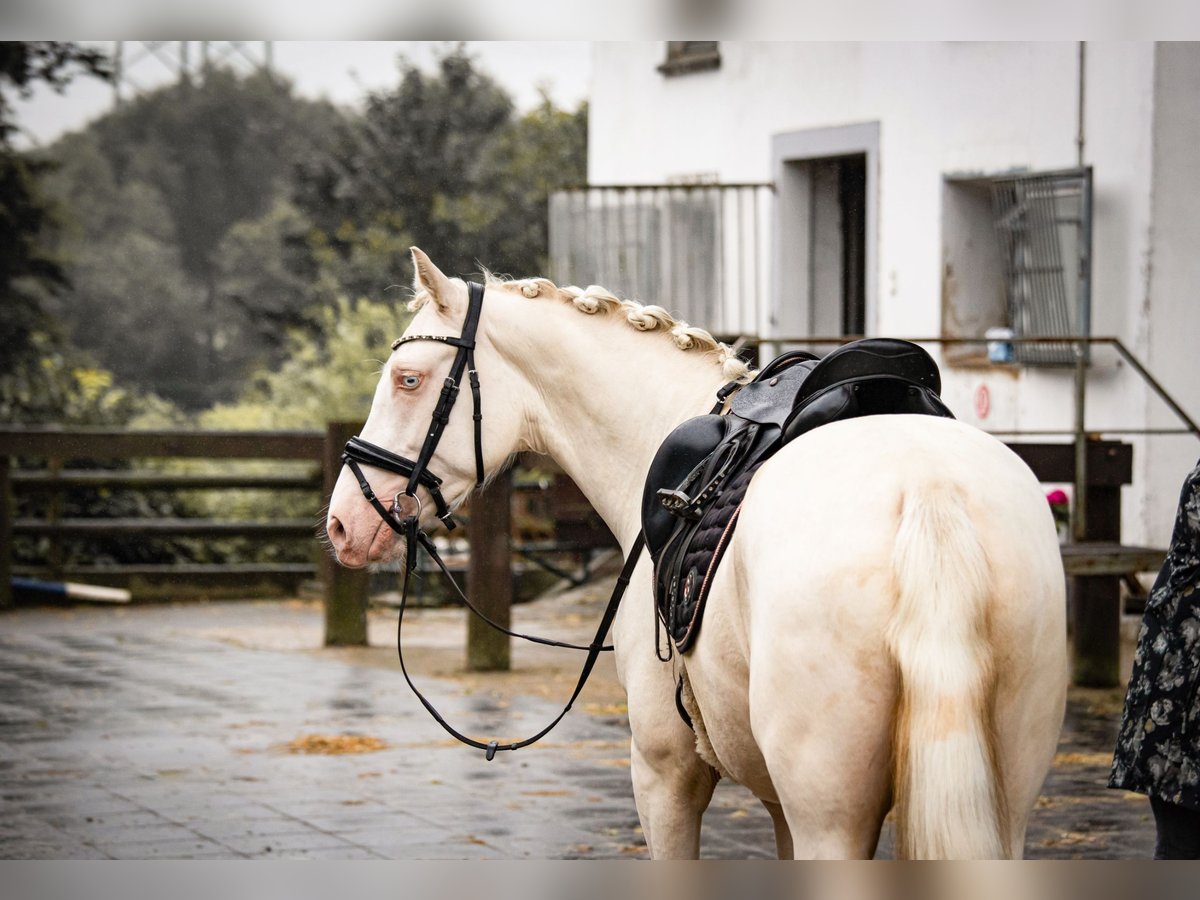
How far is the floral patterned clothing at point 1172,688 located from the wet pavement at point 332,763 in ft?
5.88

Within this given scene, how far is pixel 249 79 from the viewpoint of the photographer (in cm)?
5375

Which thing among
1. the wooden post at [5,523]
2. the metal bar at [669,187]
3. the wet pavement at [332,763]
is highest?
the metal bar at [669,187]

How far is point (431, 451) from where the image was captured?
3.76 meters

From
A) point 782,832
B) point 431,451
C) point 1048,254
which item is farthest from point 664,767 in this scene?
point 1048,254

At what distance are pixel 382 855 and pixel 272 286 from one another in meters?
38.0

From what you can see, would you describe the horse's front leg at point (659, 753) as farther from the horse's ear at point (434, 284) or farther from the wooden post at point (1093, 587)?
the wooden post at point (1093, 587)

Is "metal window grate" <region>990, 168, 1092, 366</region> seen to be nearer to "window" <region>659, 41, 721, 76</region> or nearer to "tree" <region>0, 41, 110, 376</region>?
"window" <region>659, 41, 721, 76</region>

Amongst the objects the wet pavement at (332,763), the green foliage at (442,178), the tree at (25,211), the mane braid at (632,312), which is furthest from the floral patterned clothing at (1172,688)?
the green foliage at (442,178)

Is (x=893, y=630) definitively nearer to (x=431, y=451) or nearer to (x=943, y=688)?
(x=943, y=688)

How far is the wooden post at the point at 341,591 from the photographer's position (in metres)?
10.0

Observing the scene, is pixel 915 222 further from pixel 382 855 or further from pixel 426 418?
pixel 426 418

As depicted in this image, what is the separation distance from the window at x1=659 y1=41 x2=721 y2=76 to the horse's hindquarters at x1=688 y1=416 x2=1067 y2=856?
1203cm

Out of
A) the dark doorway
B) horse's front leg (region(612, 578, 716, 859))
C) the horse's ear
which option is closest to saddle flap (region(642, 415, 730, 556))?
horse's front leg (region(612, 578, 716, 859))

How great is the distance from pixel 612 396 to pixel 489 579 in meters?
5.68
